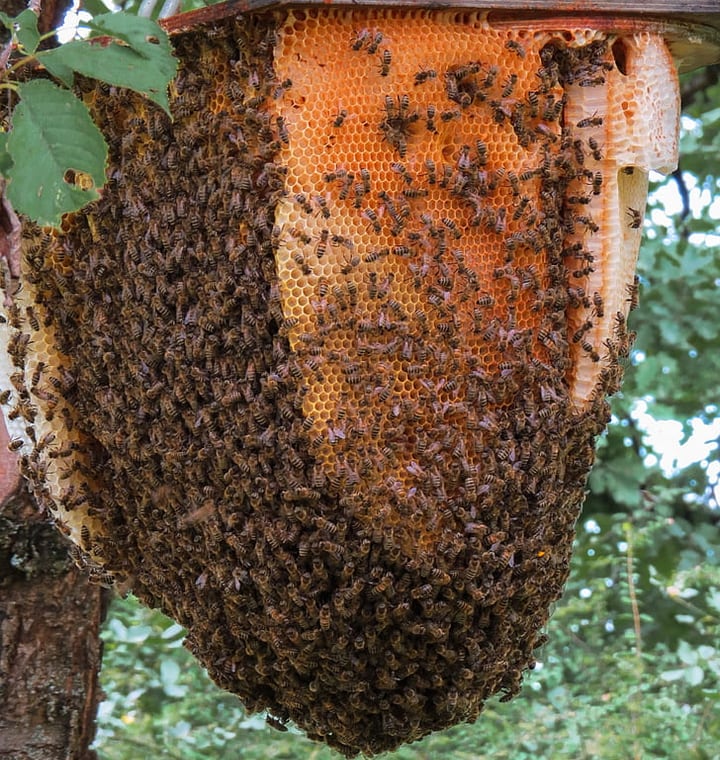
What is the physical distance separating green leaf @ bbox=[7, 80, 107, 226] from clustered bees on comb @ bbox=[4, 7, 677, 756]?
370mm

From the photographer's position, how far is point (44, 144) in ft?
5.53

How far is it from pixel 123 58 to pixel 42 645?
2005 millimetres

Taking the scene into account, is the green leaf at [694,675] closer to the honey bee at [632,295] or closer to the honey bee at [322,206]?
the honey bee at [632,295]

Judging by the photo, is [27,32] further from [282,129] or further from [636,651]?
[636,651]

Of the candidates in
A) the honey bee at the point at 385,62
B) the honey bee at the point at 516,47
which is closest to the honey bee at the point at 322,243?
the honey bee at the point at 385,62

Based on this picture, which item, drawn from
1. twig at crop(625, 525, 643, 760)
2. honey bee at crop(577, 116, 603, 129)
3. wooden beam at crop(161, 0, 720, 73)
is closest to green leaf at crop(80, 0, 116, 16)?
wooden beam at crop(161, 0, 720, 73)

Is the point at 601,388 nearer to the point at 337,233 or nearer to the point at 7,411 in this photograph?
the point at 337,233

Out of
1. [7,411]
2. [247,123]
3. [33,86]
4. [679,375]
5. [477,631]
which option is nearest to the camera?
[33,86]

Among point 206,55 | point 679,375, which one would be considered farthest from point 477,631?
point 679,375

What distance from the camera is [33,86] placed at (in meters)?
1.68

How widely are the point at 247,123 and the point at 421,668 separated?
4.22 ft

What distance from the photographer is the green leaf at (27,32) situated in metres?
1.73

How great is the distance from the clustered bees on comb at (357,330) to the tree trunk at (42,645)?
2.50 feet

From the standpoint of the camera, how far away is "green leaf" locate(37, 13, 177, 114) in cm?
167
